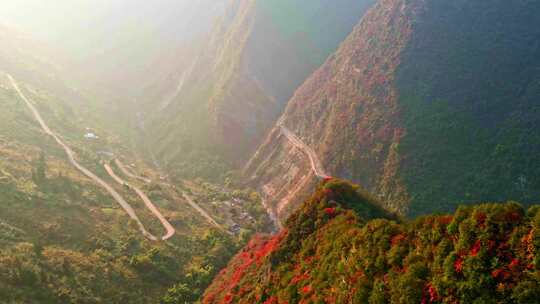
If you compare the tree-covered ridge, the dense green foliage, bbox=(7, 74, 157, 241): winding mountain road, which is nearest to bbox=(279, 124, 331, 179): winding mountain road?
the dense green foliage

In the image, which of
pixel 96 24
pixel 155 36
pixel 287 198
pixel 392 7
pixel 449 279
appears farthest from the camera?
pixel 96 24

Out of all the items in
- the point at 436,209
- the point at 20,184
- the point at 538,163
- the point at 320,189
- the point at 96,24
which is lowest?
the point at 538,163

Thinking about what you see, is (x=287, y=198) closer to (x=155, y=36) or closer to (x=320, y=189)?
(x=320, y=189)

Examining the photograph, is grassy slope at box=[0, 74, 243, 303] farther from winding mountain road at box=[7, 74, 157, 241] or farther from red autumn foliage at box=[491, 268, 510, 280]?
red autumn foliage at box=[491, 268, 510, 280]

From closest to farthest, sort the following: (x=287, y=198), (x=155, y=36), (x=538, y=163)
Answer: (x=538, y=163)
(x=287, y=198)
(x=155, y=36)

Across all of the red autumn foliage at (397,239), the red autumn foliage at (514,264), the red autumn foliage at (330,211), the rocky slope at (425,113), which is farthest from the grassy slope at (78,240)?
the red autumn foliage at (514,264)

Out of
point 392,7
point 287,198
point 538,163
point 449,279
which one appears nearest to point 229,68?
point 392,7

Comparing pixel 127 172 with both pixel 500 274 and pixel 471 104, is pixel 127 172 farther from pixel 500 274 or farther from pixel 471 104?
pixel 500 274
